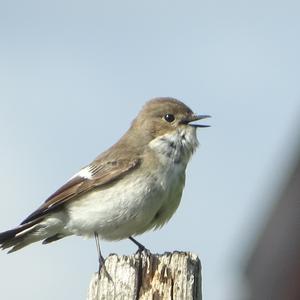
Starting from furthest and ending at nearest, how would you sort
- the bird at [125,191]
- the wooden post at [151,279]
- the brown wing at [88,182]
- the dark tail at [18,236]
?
the dark tail at [18,236] < the brown wing at [88,182] < the bird at [125,191] < the wooden post at [151,279]

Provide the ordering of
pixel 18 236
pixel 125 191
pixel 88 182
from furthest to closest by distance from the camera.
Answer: pixel 18 236 < pixel 88 182 < pixel 125 191

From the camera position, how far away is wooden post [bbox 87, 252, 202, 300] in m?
5.24

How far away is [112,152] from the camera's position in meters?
9.61

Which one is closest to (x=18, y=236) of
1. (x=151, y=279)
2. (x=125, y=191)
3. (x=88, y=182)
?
(x=88, y=182)

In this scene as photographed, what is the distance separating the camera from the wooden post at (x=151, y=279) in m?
5.24

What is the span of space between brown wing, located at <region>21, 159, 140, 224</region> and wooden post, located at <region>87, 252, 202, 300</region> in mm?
3572

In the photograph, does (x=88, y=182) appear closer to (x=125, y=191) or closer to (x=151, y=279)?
(x=125, y=191)

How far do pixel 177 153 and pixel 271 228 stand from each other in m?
3.64

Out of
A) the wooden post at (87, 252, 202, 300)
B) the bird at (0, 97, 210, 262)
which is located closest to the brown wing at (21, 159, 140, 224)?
the bird at (0, 97, 210, 262)

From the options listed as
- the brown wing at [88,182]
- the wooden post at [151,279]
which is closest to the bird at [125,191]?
the brown wing at [88,182]

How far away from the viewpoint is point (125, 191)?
8.88m

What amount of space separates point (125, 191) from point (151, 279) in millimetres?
3555

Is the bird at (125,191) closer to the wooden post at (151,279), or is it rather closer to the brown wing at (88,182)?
the brown wing at (88,182)

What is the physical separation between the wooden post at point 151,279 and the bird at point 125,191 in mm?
3237
